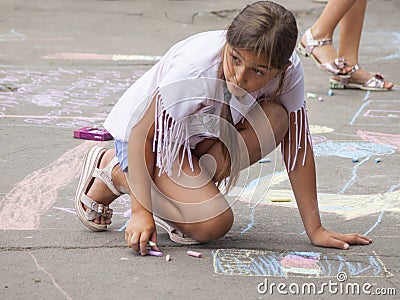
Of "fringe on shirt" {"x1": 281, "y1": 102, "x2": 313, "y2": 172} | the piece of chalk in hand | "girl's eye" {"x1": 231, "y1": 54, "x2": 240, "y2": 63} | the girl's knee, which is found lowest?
the piece of chalk in hand

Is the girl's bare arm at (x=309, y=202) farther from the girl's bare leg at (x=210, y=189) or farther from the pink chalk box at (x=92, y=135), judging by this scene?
the pink chalk box at (x=92, y=135)

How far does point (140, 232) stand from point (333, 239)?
23.1 inches

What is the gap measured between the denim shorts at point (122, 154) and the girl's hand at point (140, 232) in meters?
0.20

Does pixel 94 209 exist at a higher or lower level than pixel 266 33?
lower

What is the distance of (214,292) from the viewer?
2143mm

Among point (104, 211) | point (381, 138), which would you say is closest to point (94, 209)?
point (104, 211)

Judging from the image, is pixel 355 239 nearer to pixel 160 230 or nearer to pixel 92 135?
pixel 160 230

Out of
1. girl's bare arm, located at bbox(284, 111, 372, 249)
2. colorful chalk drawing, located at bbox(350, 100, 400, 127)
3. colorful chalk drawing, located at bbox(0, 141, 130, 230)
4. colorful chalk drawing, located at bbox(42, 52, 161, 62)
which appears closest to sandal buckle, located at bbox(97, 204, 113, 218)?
colorful chalk drawing, located at bbox(0, 141, 130, 230)

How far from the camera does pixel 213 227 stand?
2455 mm

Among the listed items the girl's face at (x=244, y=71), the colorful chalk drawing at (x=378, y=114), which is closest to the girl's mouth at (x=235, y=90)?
the girl's face at (x=244, y=71)

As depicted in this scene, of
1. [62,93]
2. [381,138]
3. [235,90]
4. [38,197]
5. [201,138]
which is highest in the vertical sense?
[235,90]

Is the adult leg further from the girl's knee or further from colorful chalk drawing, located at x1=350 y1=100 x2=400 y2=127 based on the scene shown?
the girl's knee

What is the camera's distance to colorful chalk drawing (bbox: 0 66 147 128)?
13.4ft

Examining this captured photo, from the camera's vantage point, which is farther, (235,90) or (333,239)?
(333,239)
